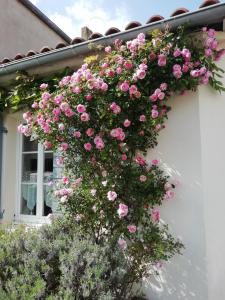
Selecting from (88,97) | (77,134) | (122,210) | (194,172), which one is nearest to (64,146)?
(77,134)

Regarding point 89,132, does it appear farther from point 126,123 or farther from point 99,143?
point 126,123

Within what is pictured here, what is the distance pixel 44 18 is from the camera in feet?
32.4

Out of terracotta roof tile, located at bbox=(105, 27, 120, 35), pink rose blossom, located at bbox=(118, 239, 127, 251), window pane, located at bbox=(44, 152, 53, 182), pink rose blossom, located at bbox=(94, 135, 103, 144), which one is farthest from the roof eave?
pink rose blossom, located at bbox=(118, 239, 127, 251)

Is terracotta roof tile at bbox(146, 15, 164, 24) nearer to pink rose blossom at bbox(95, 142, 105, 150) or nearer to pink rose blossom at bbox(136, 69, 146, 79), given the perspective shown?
pink rose blossom at bbox(136, 69, 146, 79)

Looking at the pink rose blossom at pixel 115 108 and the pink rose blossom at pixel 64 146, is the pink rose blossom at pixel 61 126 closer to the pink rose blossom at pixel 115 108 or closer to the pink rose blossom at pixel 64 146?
the pink rose blossom at pixel 64 146

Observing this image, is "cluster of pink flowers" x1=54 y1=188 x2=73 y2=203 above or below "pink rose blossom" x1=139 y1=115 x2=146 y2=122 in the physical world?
below

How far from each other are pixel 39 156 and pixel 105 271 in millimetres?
3087

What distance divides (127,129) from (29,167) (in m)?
2.77

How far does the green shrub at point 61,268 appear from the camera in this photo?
11.3ft

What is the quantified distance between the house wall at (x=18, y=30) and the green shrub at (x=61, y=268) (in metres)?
5.72

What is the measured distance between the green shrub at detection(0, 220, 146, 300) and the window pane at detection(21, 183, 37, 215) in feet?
6.08

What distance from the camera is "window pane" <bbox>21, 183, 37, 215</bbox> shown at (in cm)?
627

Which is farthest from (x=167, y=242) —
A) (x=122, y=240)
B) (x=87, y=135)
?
(x=87, y=135)

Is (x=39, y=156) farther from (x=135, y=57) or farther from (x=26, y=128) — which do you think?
(x=135, y=57)
